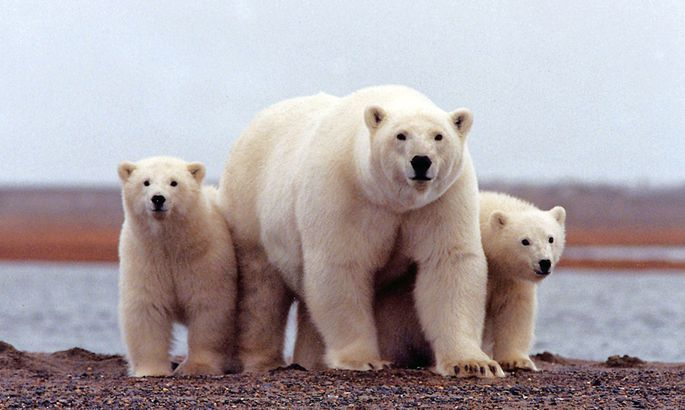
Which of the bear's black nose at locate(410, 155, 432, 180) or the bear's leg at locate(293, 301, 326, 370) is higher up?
the bear's black nose at locate(410, 155, 432, 180)

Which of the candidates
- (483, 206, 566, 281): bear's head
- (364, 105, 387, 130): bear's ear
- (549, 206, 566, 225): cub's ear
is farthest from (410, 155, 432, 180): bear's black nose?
(549, 206, 566, 225): cub's ear

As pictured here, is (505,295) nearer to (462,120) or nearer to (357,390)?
(462,120)

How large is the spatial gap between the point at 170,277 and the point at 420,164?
2.63 m

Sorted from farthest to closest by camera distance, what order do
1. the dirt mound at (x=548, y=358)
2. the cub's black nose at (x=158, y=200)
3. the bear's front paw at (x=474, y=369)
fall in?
the dirt mound at (x=548, y=358) < the cub's black nose at (x=158, y=200) < the bear's front paw at (x=474, y=369)

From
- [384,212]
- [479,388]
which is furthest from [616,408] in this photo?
[384,212]

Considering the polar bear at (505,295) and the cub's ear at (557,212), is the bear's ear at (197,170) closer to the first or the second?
the polar bear at (505,295)

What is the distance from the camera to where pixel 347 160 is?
840 cm

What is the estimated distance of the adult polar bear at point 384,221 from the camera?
7.89 m

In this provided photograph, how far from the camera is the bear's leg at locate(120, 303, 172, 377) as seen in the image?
9.38 metres

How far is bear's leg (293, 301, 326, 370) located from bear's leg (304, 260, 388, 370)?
3.57ft

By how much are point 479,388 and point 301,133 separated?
2733 millimetres

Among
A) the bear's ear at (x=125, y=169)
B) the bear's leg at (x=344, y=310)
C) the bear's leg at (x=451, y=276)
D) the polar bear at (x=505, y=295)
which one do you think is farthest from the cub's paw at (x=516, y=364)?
the bear's ear at (x=125, y=169)

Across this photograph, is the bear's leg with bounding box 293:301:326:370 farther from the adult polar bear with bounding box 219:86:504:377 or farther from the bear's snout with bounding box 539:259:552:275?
the bear's snout with bounding box 539:259:552:275

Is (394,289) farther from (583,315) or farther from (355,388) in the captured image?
(583,315)
